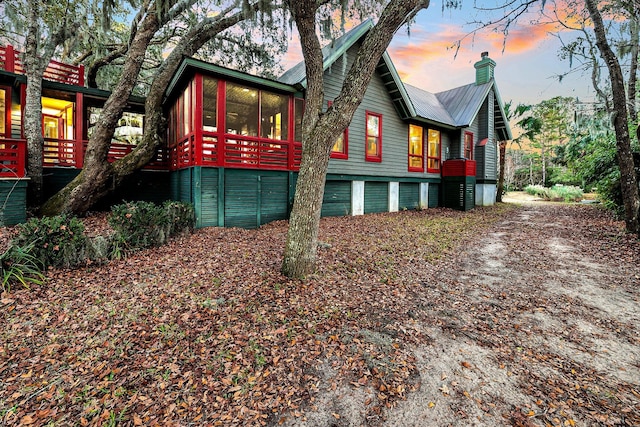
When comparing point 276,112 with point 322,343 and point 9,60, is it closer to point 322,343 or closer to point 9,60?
point 9,60

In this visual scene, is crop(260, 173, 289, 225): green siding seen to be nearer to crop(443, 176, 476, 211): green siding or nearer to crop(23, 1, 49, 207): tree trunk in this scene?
crop(23, 1, 49, 207): tree trunk

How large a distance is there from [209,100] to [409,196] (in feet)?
32.9

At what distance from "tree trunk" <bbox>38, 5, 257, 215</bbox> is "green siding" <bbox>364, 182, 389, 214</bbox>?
25.8ft

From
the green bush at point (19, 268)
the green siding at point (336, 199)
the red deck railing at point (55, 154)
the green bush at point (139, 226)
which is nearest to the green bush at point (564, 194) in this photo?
the green siding at point (336, 199)

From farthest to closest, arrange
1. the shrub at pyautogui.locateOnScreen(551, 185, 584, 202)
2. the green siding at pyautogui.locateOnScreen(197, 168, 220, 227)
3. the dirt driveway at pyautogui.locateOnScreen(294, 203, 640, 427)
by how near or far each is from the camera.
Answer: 1. the shrub at pyautogui.locateOnScreen(551, 185, 584, 202)
2. the green siding at pyautogui.locateOnScreen(197, 168, 220, 227)
3. the dirt driveway at pyautogui.locateOnScreen(294, 203, 640, 427)

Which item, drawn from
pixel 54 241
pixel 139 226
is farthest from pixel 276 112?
pixel 54 241

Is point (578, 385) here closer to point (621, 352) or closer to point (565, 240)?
point (621, 352)

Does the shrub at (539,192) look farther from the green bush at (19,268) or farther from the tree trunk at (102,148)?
the green bush at (19,268)

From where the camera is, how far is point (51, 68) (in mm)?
11297

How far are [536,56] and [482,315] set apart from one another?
11.9 m

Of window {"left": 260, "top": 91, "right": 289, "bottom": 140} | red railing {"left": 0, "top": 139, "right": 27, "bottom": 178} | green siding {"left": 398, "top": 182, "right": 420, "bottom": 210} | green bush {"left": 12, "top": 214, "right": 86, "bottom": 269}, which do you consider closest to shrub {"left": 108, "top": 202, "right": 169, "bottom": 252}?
green bush {"left": 12, "top": 214, "right": 86, "bottom": 269}

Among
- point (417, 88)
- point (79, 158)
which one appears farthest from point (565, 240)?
point (79, 158)

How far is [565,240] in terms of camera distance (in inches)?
320

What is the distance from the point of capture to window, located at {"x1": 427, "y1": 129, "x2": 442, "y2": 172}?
15492 mm
